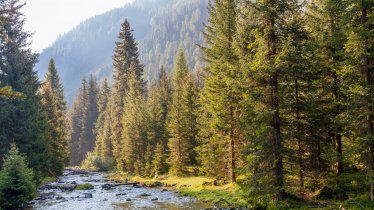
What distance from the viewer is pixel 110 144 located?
81.2m

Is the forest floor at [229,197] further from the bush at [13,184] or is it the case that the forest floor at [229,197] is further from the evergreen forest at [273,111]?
the bush at [13,184]

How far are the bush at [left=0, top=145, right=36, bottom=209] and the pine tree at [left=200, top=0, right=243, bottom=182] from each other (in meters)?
16.2

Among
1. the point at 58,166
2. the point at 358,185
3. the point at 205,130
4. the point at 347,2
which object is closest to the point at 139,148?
the point at 58,166

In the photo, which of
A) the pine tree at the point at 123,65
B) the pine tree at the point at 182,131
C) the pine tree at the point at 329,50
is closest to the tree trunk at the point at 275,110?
the pine tree at the point at 329,50

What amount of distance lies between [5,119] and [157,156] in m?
21.5

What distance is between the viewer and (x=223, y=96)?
32594 mm

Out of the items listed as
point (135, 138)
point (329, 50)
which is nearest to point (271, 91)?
point (329, 50)

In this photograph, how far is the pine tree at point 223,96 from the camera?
32.6 m

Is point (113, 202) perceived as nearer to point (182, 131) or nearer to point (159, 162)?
point (182, 131)

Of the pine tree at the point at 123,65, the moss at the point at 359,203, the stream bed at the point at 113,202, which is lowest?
the stream bed at the point at 113,202

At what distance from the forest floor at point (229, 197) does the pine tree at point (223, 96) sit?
2.24 m

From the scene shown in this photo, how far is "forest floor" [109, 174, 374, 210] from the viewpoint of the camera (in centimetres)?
1947

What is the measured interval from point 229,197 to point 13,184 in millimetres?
15565

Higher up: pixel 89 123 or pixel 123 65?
pixel 123 65
